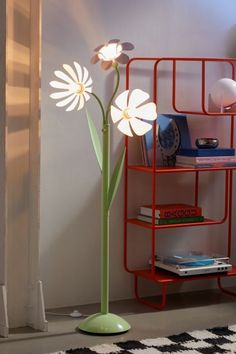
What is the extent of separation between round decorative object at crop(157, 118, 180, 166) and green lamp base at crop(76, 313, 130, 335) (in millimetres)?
953

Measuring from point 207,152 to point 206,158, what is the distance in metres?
0.03

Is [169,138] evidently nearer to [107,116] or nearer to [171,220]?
[171,220]

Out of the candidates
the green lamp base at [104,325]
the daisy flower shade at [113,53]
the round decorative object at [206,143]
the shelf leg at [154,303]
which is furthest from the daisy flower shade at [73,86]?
the shelf leg at [154,303]

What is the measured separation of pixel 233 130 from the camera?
449 centimetres

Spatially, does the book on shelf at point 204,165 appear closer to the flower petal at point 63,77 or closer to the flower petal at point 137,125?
the flower petal at point 137,125

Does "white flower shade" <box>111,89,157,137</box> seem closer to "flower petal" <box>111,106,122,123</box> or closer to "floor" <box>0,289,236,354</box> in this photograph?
"flower petal" <box>111,106,122,123</box>

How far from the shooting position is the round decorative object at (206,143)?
4.16 meters

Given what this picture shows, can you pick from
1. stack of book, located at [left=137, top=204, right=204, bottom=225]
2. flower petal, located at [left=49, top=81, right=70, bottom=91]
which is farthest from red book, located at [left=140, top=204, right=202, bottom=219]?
flower petal, located at [left=49, top=81, right=70, bottom=91]

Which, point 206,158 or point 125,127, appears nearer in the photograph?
point 125,127

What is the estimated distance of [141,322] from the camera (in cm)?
→ 381

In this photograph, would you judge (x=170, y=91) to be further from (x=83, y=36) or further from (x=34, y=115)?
(x=34, y=115)

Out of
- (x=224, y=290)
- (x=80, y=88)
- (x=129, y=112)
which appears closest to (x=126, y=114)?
(x=129, y=112)

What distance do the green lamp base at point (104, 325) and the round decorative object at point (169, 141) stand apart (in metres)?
0.95

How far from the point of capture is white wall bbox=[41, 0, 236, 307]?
396cm
